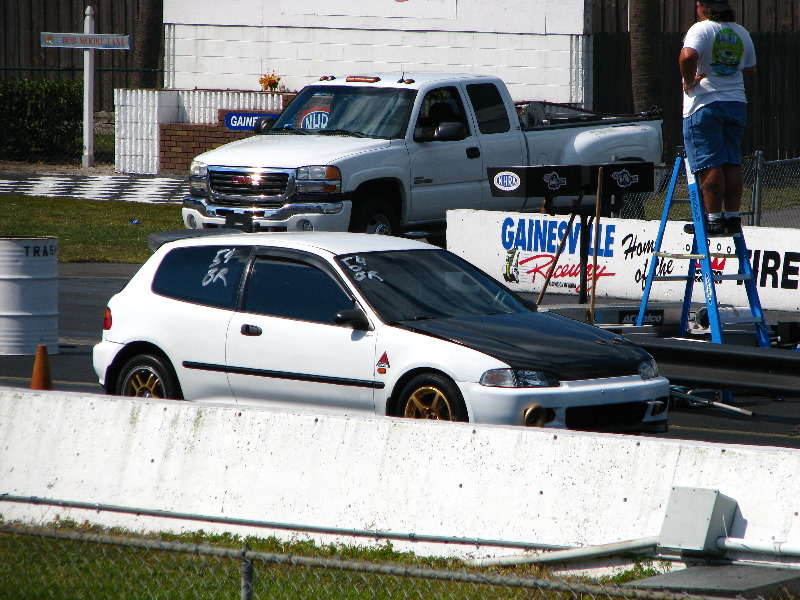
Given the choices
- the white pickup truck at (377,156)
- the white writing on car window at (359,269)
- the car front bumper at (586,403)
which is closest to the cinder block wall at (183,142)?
the white pickup truck at (377,156)

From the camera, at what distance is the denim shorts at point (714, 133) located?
9906 millimetres

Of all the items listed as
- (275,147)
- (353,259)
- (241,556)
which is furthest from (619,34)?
(241,556)

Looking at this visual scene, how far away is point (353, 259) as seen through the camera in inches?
347

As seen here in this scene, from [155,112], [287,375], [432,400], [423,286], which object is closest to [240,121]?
[155,112]

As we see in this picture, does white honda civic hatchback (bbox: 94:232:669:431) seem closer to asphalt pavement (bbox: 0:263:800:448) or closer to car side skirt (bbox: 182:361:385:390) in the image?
car side skirt (bbox: 182:361:385:390)

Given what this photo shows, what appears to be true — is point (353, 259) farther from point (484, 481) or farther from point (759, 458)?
point (759, 458)

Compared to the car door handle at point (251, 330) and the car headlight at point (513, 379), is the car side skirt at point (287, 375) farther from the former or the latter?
the car headlight at point (513, 379)

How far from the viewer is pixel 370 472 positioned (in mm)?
6738

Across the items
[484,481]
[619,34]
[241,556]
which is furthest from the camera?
[619,34]

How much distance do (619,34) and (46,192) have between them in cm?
1171

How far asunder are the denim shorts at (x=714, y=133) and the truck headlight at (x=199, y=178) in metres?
6.50

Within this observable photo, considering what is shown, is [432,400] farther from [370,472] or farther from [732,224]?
[732,224]

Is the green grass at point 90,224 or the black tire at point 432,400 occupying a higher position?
the green grass at point 90,224

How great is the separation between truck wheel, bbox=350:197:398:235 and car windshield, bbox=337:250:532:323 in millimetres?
5179
